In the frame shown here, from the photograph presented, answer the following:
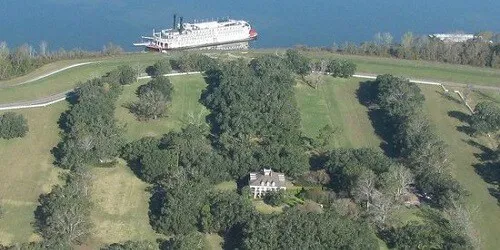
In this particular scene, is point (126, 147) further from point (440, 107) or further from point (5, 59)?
point (440, 107)

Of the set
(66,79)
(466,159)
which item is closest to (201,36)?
(66,79)

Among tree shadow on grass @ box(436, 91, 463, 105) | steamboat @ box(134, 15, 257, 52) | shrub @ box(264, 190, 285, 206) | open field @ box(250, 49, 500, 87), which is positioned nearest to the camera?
shrub @ box(264, 190, 285, 206)

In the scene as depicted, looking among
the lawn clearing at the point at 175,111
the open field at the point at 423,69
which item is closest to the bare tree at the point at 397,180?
the lawn clearing at the point at 175,111

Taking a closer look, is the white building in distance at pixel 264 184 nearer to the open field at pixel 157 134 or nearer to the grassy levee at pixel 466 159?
the open field at pixel 157 134

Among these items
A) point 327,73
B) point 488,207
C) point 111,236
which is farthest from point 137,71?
point 488,207

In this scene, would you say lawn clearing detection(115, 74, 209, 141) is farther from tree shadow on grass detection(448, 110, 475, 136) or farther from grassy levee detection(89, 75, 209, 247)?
tree shadow on grass detection(448, 110, 475, 136)

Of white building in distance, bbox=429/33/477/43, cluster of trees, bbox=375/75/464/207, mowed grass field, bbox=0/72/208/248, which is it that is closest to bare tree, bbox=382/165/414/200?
cluster of trees, bbox=375/75/464/207
